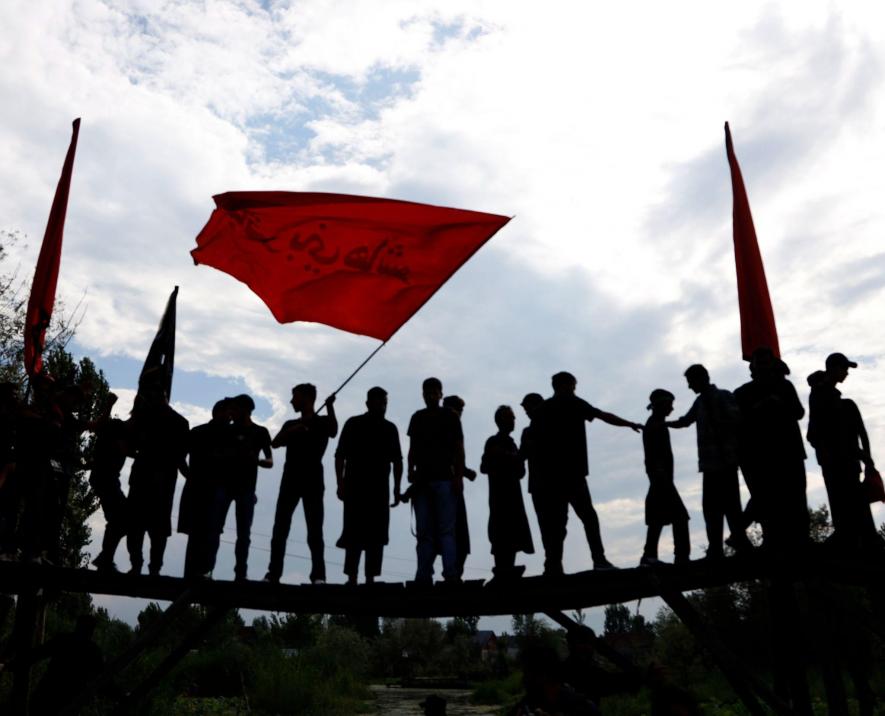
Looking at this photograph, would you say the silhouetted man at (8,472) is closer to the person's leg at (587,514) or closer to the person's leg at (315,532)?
the person's leg at (315,532)

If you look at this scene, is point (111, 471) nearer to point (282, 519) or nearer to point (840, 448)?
point (282, 519)

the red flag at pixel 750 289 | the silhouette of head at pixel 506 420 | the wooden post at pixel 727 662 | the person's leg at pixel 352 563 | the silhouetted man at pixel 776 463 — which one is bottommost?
the wooden post at pixel 727 662

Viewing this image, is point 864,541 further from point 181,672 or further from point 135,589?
point 181,672

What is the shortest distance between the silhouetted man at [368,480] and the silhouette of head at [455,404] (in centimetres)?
53

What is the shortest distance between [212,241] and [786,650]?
6.67 metres

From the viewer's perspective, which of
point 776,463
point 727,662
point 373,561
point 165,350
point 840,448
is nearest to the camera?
point 727,662

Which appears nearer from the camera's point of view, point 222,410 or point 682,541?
point 682,541

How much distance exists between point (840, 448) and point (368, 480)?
4.07 metres

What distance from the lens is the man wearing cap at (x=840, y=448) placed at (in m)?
6.88

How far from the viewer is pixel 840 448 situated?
7051 millimetres

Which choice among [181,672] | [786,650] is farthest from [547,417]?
[181,672]

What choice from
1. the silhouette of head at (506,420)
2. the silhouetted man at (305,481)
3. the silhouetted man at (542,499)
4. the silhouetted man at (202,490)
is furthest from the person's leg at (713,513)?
the silhouetted man at (202,490)

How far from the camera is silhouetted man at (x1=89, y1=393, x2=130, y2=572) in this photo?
7477mm

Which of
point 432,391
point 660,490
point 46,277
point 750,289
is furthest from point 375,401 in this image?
point 46,277
